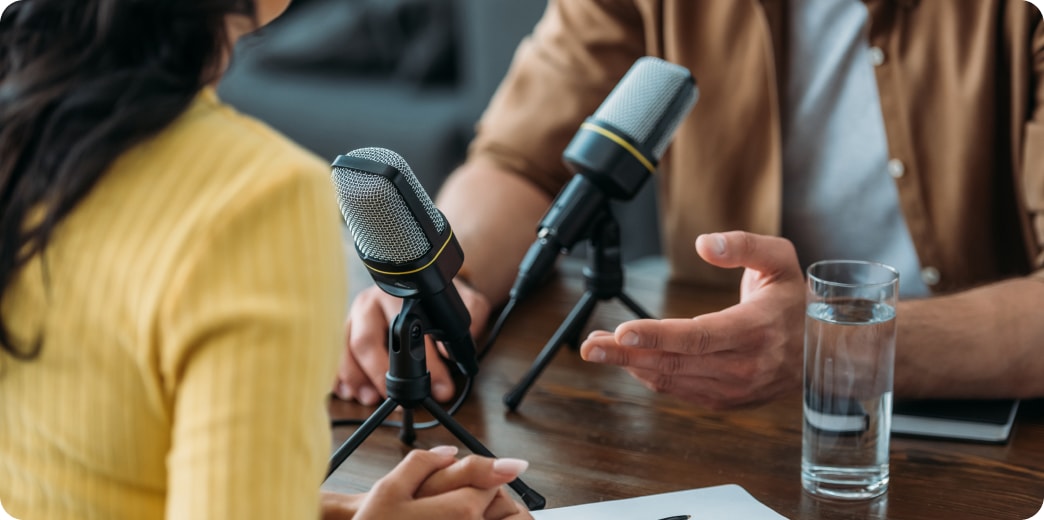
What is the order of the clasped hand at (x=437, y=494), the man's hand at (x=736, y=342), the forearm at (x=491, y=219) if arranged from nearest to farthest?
the clasped hand at (x=437, y=494) < the man's hand at (x=736, y=342) < the forearm at (x=491, y=219)

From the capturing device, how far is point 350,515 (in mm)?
738

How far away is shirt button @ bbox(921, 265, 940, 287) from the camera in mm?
1427

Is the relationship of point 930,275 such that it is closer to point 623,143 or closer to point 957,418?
point 957,418

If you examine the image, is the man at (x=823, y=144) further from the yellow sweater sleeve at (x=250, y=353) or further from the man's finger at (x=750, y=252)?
the yellow sweater sleeve at (x=250, y=353)

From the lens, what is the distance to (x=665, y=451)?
0.96 m

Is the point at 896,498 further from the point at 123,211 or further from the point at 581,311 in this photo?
the point at 123,211

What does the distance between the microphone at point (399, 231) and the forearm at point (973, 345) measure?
456 millimetres

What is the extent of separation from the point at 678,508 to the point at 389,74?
2789 mm

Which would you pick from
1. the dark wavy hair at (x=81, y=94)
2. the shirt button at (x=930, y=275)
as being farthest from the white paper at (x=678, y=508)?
the shirt button at (x=930, y=275)

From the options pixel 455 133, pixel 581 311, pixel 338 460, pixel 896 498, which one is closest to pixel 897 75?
pixel 581 311

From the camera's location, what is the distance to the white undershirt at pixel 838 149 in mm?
1454

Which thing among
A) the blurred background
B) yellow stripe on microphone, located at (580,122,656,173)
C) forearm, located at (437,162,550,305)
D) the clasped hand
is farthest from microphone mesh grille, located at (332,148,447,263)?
the blurred background

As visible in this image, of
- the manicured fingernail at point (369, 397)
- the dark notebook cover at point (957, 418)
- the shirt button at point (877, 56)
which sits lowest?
the manicured fingernail at point (369, 397)

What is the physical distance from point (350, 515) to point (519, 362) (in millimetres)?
418
